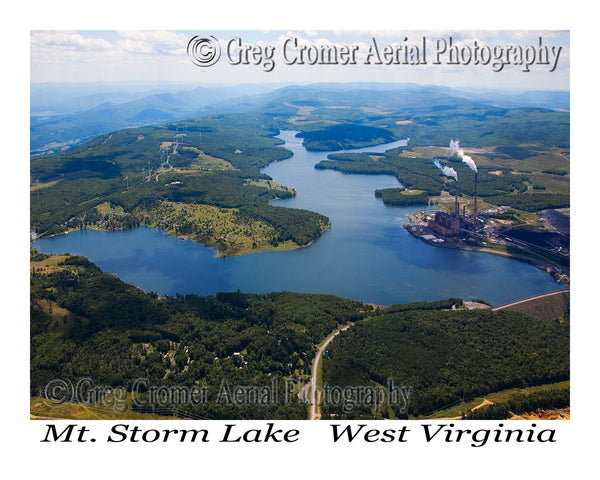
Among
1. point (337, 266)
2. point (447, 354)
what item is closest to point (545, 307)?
point (447, 354)

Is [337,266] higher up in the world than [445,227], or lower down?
lower down

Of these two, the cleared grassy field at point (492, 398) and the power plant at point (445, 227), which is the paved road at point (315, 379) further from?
the power plant at point (445, 227)

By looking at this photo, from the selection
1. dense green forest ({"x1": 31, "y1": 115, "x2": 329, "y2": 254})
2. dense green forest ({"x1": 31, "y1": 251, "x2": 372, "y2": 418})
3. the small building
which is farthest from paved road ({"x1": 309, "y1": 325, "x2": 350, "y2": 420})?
the small building

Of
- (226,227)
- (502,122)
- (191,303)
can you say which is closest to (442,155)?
(502,122)

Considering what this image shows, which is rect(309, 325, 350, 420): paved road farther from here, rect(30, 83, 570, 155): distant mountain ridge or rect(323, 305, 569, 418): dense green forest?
rect(30, 83, 570, 155): distant mountain ridge

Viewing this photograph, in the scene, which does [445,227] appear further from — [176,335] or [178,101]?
[178,101]
